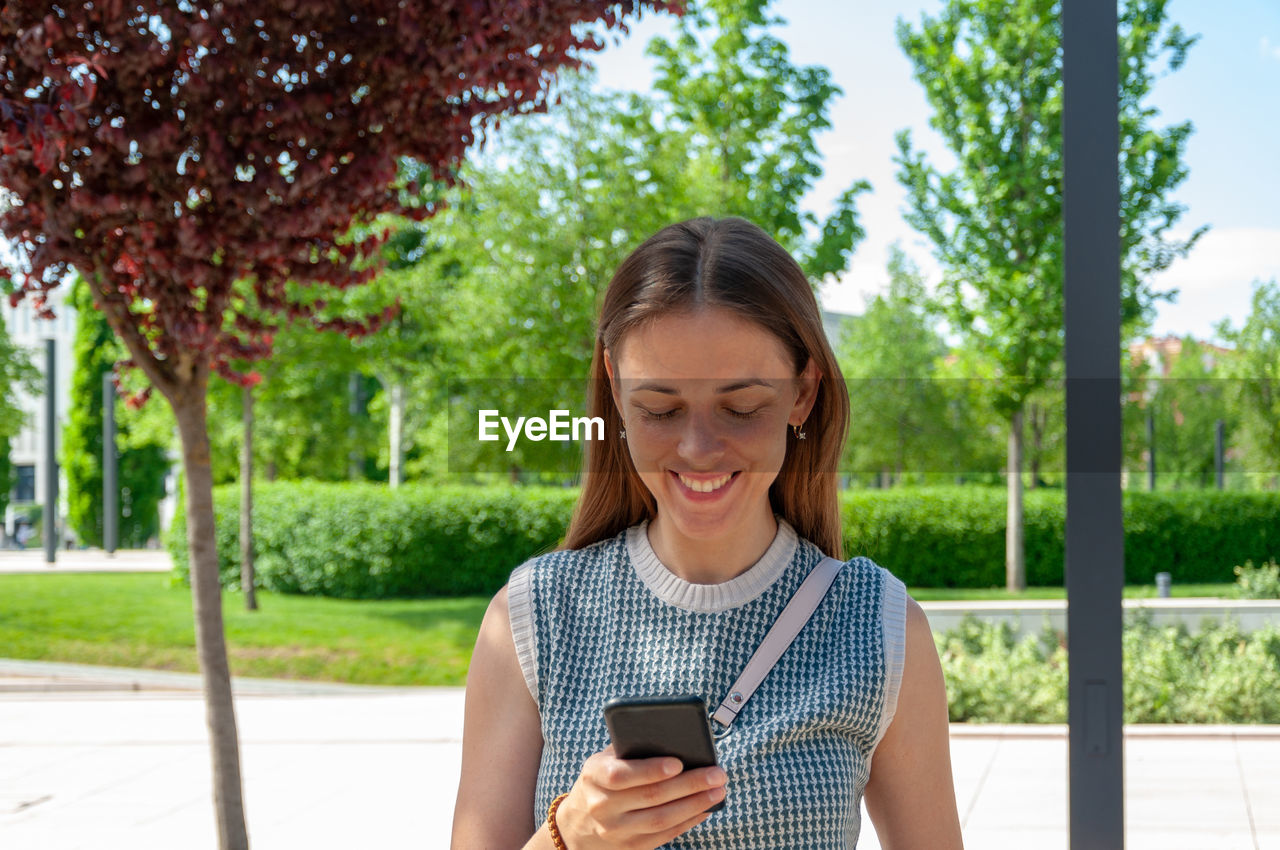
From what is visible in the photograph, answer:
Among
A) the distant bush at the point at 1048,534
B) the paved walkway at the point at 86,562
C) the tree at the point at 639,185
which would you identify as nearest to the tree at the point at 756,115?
the tree at the point at 639,185

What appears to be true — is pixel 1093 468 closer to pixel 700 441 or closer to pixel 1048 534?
pixel 700 441

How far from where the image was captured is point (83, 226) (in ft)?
10.2

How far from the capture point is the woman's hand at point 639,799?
1.05m

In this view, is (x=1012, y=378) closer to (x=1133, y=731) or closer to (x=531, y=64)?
(x=1133, y=731)

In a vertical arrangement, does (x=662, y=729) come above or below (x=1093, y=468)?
below

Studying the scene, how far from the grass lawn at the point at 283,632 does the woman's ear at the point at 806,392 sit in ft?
28.3

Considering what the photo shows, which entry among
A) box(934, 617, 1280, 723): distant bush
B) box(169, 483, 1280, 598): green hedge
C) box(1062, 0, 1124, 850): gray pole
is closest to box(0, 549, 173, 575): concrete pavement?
box(169, 483, 1280, 598): green hedge

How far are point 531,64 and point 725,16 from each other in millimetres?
7845

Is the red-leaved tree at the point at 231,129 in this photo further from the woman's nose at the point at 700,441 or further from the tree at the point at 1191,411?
the woman's nose at the point at 700,441

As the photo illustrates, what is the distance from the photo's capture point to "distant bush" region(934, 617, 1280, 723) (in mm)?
7137

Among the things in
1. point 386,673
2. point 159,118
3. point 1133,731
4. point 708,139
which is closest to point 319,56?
point 159,118

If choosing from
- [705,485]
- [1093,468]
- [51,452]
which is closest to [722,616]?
[705,485]

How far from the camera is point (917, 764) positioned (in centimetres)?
142

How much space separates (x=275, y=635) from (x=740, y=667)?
10.0 m
